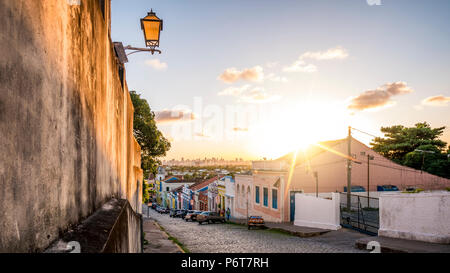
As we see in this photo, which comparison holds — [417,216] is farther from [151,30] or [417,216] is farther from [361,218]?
[151,30]

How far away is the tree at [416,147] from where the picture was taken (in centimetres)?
4441

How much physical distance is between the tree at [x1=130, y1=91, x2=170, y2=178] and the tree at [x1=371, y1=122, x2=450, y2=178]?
112 ft

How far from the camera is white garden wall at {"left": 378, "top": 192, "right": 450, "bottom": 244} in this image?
12.9 metres

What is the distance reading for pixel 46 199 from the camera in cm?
231

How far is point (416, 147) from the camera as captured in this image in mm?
50250

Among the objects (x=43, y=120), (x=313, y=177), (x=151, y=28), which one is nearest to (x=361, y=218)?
(x=313, y=177)

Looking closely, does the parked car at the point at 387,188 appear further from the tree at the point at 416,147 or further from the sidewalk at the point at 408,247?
the sidewalk at the point at 408,247

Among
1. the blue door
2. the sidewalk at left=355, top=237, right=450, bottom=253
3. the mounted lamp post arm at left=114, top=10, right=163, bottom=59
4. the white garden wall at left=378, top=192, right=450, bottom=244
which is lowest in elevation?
the blue door

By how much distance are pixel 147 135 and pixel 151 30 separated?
735 inches

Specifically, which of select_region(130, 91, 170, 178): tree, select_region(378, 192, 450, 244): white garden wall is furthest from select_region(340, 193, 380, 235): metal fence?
select_region(130, 91, 170, 178): tree

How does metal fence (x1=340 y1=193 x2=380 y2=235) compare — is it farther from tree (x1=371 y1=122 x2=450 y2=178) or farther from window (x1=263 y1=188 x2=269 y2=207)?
tree (x1=371 y1=122 x2=450 y2=178)

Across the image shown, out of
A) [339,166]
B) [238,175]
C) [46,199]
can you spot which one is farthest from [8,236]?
[238,175]

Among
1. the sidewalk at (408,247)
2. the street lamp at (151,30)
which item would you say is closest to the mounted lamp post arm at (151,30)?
the street lamp at (151,30)

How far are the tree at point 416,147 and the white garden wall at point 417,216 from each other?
33845 millimetres
